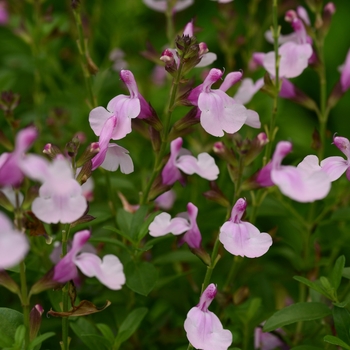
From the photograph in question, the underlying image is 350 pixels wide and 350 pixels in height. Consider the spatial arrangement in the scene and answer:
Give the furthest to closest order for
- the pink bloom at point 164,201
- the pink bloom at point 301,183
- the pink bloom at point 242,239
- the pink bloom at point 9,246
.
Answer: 1. the pink bloom at point 164,201
2. the pink bloom at point 242,239
3. the pink bloom at point 301,183
4. the pink bloom at point 9,246

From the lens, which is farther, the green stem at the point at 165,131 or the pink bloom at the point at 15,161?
the green stem at the point at 165,131

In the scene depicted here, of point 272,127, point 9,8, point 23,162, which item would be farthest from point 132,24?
point 23,162

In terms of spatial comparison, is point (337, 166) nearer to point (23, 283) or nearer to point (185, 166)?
point (185, 166)

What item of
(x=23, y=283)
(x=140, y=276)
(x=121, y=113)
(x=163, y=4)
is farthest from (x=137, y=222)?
(x=163, y=4)

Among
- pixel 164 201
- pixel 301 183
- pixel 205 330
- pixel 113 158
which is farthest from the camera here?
pixel 164 201

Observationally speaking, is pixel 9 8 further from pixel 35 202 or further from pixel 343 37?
pixel 343 37

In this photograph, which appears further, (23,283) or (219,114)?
(219,114)

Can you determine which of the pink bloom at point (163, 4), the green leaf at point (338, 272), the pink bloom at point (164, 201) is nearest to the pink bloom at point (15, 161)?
the green leaf at point (338, 272)

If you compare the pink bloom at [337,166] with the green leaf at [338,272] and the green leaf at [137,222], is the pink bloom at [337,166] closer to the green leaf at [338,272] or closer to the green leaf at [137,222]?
the green leaf at [338,272]
